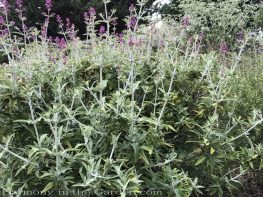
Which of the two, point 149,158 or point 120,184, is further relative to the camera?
point 149,158

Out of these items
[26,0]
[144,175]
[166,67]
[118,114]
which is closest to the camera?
[118,114]

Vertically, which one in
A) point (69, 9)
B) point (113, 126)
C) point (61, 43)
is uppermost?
point (61, 43)

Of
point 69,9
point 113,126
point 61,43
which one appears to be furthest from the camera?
point 69,9

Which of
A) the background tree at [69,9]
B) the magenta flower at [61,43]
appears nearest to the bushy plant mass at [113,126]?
the magenta flower at [61,43]

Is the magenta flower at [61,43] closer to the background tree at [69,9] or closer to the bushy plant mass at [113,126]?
the bushy plant mass at [113,126]

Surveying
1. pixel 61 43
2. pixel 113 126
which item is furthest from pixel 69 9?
pixel 113 126

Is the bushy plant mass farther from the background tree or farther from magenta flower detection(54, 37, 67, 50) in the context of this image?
the background tree

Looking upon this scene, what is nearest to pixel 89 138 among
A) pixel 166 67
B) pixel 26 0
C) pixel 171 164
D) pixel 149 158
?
pixel 149 158

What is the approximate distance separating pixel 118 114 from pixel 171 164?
0.68 metres

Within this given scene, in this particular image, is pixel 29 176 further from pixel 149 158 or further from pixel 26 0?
pixel 26 0

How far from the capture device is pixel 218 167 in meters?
3.17

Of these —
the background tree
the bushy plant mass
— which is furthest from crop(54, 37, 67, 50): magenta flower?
the background tree

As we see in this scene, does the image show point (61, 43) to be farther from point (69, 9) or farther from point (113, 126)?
point (69, 9)

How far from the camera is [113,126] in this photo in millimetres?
2863
